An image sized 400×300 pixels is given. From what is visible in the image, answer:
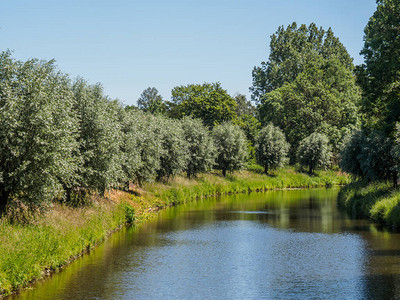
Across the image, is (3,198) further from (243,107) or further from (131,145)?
(243,107)

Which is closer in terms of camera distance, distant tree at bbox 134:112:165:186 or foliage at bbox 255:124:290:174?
distant tree at bbox 134:112:165:186

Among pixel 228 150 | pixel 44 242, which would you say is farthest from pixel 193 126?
pixel 44 242

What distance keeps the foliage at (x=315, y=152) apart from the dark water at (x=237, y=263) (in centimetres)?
5227

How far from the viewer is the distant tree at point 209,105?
10631 centimetres

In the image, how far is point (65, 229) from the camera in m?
28.3

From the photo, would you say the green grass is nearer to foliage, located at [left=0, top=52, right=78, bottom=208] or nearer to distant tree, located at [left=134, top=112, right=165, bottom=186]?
foliage, located at [left=0, top=52, right=78, bottom=208]

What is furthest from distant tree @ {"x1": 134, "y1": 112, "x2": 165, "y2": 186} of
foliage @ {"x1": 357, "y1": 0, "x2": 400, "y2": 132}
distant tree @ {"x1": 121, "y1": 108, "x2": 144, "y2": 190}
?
foliage @ {"x1": 357, "y1": 0, "x2": 400, "y2": 132}

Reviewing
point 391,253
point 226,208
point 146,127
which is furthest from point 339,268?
point 146,127

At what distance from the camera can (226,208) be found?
56.3 m

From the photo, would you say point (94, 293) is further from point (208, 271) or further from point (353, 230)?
point (353, 230)

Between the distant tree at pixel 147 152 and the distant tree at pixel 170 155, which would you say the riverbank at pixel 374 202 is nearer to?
the distant tree at pixel 170 155

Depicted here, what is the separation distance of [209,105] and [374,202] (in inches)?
2559

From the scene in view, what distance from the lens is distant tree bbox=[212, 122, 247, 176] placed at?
83250mm

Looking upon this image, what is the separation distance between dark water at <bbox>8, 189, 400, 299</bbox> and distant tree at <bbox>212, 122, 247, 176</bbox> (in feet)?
123
